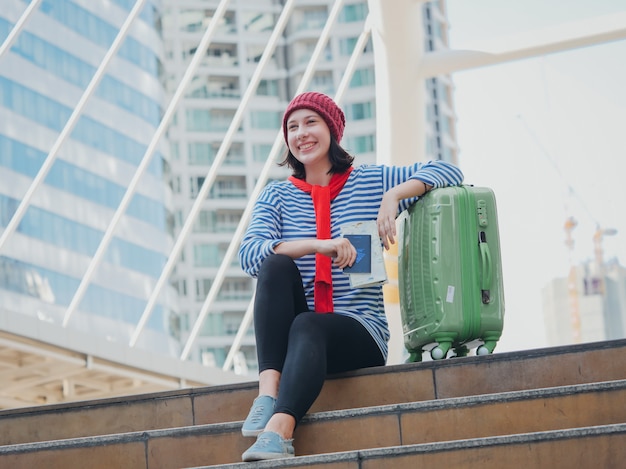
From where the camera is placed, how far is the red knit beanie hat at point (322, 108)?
12.8 ft

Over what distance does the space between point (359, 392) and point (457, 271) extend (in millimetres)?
596

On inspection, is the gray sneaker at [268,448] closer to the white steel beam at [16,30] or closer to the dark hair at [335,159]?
the dark hair at [335,159]

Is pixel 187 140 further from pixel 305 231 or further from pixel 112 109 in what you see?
pixel 305 231

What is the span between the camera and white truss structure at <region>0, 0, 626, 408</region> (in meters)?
7.84

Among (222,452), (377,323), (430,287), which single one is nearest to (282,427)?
(222,452)

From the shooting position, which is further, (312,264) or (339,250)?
(312,264)

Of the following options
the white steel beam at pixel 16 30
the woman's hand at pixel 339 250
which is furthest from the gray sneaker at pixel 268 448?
the white steel beam at pixel 16 30

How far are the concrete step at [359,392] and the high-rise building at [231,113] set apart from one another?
53.7 metres

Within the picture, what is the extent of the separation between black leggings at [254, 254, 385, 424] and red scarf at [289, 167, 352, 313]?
12cm

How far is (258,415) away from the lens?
10.7ft

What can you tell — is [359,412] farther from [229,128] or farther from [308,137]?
[229,128]

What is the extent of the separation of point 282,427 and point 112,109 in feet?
151

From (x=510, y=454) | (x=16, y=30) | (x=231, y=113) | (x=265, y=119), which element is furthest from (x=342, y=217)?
(x=231, y=113)

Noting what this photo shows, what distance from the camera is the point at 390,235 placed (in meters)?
3.74
